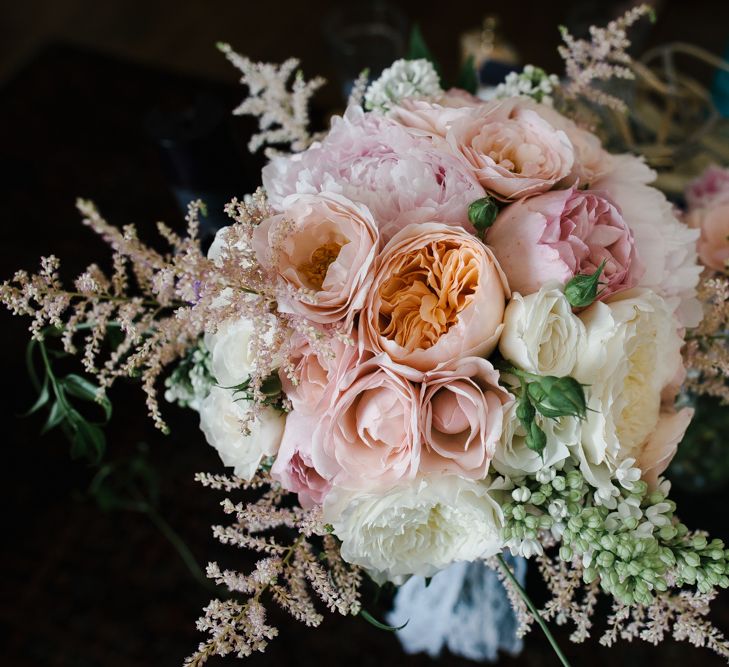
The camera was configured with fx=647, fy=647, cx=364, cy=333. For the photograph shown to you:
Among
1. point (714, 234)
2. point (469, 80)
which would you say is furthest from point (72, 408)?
point (714, 234)

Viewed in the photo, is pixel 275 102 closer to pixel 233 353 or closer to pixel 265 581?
pixel 233 353

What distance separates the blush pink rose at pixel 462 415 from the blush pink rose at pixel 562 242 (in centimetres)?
7

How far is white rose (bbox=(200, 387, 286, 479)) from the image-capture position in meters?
0.46

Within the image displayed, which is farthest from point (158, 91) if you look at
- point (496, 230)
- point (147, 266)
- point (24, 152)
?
point (496, 230)

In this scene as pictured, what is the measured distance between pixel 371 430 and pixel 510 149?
23cm

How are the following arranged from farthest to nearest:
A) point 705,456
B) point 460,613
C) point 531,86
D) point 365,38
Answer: point 365,38, point 705,456, point 460,613, point 531,86

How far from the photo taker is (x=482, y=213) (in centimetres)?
42

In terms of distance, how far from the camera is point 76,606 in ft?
2.67

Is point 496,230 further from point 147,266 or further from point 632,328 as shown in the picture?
point 147,266

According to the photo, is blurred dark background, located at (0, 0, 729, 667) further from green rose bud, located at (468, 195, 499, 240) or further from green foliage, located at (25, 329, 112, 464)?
green rose bud, located at (468, 195, 499, 240)

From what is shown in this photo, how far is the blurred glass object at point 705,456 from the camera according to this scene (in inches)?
31.5

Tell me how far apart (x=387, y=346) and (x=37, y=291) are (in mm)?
221

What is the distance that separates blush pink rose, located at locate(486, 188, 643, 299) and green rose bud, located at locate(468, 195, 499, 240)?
0.03 metres

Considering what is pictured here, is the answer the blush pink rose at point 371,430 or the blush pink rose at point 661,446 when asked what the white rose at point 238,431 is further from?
the blush pink rose at point 661,446
